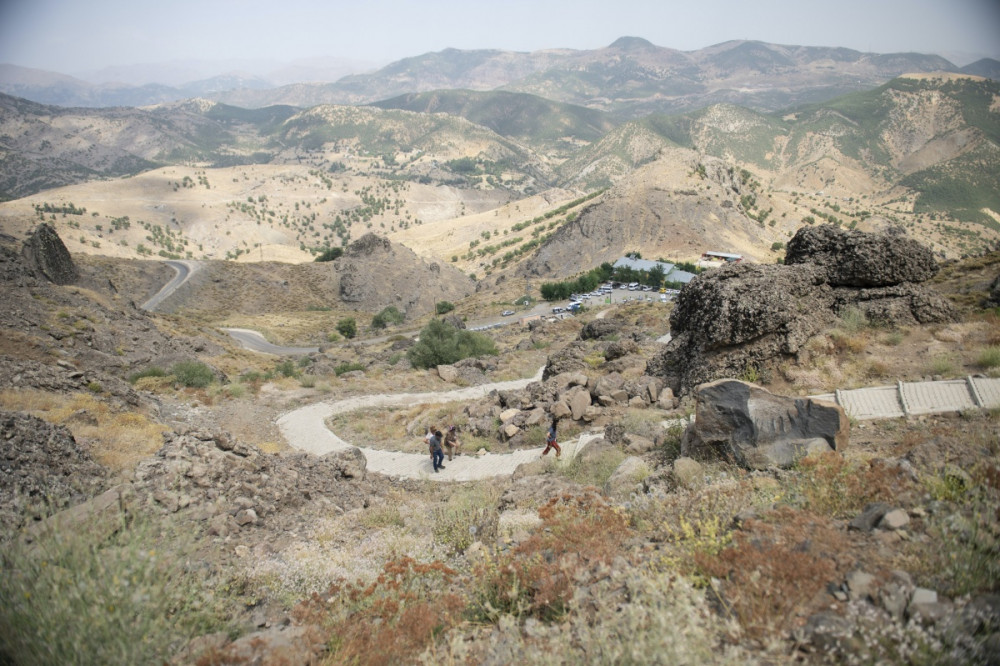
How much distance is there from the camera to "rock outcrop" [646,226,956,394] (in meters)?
9.47

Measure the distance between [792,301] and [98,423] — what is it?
1384 cm

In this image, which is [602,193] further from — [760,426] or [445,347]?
[760,426]

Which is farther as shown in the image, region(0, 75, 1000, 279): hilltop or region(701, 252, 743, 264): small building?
region(0, 75, 1000, 279): hilltop

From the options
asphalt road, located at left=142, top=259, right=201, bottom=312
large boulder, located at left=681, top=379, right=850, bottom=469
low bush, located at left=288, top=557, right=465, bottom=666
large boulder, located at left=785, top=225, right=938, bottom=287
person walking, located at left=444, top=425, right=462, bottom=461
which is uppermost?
large boulder, located at left=785, top=225, right=938, bottom=287

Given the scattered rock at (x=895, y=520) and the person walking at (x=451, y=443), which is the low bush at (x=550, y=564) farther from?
the person walking at (x=451, y=443)

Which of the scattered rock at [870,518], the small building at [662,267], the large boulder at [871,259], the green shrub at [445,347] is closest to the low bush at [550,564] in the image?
the scattered rock at [870,518]

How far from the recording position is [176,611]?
3760 millimetres

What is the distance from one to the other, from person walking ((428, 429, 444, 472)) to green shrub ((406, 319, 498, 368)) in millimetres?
13723

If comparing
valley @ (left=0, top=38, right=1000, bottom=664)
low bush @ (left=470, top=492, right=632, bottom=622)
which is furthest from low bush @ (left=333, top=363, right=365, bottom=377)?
low bush @ (left=470, top=492, right=632, bottom=622)

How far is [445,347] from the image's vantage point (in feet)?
85.8

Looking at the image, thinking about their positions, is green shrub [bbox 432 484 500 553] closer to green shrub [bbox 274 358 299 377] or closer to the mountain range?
green shrub [bbox 274 358 299 377]

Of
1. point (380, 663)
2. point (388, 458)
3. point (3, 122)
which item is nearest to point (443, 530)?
point (380, 663)

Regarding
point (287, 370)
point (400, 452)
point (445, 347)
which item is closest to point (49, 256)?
point (287, 370)

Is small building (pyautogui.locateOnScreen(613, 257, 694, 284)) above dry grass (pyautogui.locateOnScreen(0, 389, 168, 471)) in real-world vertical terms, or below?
below
